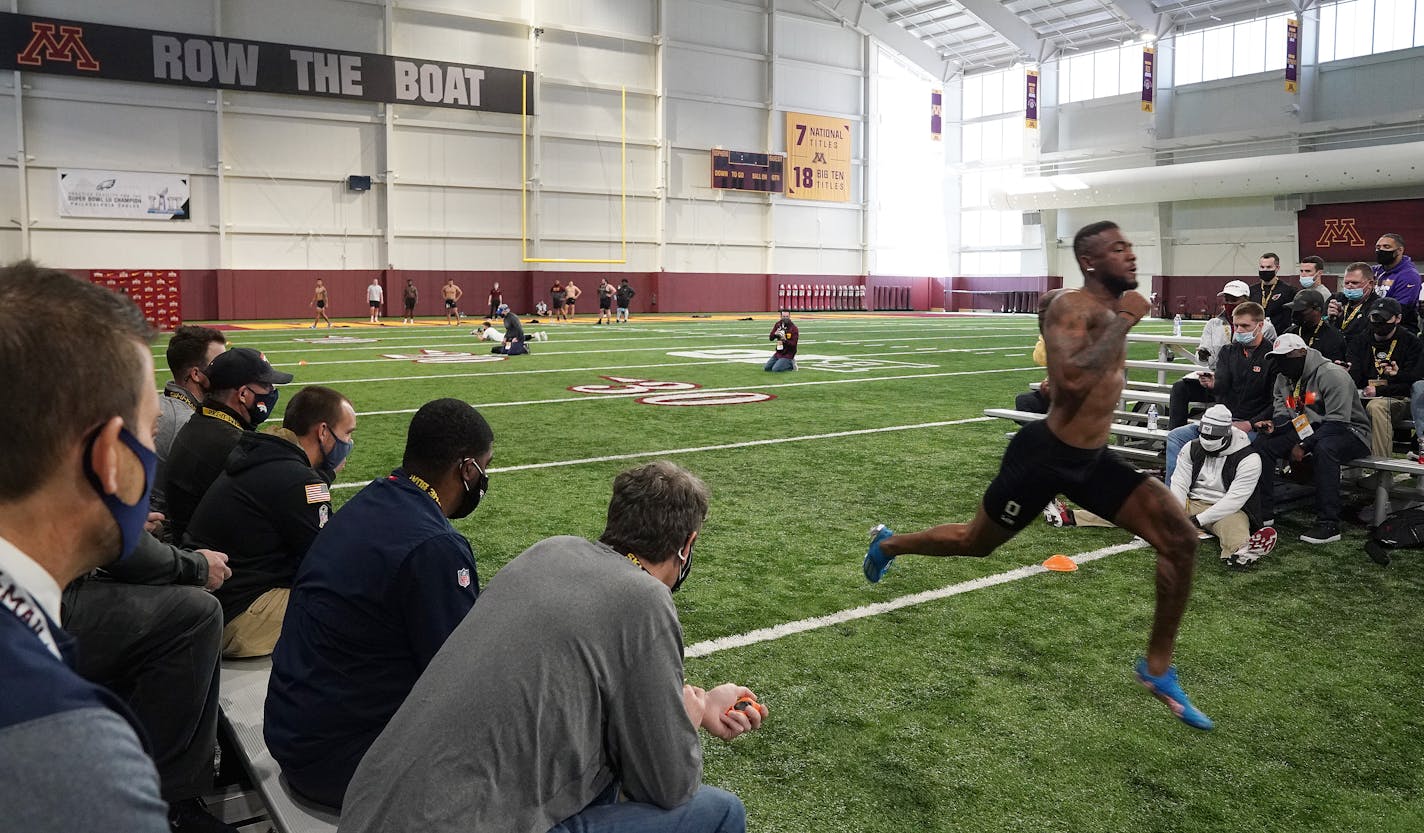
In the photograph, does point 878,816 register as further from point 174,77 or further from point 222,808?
point 174,77

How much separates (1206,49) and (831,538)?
42.0m

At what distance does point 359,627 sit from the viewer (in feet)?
11.3

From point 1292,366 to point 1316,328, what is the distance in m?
1.81

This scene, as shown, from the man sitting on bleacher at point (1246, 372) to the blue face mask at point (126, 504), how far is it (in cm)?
914

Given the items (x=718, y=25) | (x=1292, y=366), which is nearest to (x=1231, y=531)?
(x=1292, y=366)

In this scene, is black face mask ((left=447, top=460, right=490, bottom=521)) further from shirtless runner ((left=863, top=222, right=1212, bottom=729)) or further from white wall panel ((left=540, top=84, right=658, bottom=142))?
white wall panel ((left=540, top=84, right=658, bottom=142))

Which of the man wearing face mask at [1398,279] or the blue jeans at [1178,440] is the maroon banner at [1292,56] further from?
the blue jeans at [1178,440]

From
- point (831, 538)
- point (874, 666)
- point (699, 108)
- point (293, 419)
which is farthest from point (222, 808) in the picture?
point (699, 108)

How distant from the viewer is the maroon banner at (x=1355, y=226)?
36906 millimetres

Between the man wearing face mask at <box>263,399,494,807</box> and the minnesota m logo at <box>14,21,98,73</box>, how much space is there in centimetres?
3480

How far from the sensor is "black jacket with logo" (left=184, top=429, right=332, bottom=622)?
4.93 metres

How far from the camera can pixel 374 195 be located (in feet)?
122

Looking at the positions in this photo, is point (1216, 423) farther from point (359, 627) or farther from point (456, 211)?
point (456, 211)

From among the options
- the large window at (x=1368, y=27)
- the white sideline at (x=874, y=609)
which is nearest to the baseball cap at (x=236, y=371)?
the white sideline at (x=874, y=609)
